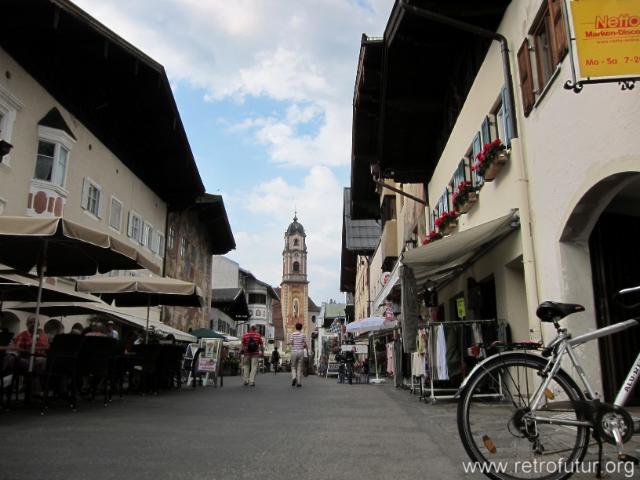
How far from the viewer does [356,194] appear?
28016 mm

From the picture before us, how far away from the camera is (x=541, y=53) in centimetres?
785

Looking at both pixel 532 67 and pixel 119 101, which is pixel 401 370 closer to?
pixel 532 67

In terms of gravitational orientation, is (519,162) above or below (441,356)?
above

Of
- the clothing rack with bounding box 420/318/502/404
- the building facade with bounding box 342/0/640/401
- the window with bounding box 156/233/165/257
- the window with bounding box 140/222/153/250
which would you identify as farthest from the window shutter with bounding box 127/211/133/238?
the clothing rack with bounding box 420/318/502/404

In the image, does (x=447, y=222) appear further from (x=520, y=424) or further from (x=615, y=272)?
(x=520, y=424)

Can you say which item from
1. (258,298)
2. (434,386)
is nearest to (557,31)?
(434,386)

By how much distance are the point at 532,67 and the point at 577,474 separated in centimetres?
593

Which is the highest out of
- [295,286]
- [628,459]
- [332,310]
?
[295,286]

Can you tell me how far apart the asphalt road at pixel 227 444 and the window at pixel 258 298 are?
74898mm

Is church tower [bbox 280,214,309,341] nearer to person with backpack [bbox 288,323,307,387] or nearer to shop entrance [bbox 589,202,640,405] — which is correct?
person with backpack [bbox 288,323,307,387]

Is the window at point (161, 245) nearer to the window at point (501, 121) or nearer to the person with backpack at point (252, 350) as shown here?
the person with backpack at point (252, 350)

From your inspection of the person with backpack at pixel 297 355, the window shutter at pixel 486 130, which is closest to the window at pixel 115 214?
the person with backpack at pixel 297 355

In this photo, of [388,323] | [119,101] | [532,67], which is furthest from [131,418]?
[119,101]

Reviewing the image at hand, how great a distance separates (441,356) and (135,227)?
58.7 ft
